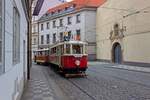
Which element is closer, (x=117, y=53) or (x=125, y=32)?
(x=125, y=32)

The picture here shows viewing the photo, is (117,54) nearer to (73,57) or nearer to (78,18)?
(78,18)

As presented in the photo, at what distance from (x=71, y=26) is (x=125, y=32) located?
22.5 metres

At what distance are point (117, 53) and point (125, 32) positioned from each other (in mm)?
4741

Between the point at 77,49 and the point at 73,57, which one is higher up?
the point at 77,49

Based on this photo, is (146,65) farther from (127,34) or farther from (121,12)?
(121,12)

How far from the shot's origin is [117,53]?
41.2m

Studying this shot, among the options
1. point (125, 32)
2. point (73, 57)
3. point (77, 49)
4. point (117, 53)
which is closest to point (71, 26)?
point (117, 53)

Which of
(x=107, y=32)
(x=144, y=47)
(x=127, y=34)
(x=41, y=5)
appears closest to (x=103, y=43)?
(x=107, y=32)

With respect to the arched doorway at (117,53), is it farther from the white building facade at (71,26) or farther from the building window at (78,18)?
the building window at (78,18)

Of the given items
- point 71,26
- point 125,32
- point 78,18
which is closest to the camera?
point 125,32

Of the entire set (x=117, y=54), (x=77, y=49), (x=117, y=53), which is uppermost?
(x=77, y=49)

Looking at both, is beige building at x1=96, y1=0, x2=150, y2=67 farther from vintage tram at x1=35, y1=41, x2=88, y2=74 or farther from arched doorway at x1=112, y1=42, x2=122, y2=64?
vintage tram at x1=35, y1=41, x2=88, y2=74

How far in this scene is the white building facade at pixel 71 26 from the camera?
53.6 metres

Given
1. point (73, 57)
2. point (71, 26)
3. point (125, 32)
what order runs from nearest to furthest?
1. point (73, 57)
2. point (125, 32)
3. point (71, 26)
